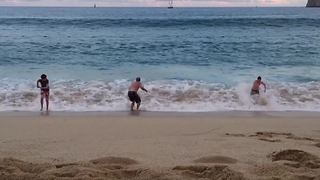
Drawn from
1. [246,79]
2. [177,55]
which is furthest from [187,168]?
[177,55]

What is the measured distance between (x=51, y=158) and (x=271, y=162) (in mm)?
2964

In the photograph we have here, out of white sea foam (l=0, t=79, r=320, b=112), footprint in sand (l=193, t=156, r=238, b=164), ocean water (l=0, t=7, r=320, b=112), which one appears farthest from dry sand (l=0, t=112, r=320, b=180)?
ocean water (l=0, t=7, r=320, b=112)

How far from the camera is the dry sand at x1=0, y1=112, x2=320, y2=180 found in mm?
5477

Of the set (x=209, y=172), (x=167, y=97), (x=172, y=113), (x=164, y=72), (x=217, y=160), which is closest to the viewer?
(x=209, y=172)

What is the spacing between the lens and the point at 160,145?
7.75m

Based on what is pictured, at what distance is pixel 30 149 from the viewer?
7.35 m

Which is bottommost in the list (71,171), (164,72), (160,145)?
(164,72)

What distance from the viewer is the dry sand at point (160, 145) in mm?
5477

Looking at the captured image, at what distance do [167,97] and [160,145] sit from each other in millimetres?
6787

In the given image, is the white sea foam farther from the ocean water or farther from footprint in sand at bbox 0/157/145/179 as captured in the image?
footprint in sand at bbox 0/157/145/179

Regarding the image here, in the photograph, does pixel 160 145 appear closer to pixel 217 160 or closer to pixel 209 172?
pixel 217 160

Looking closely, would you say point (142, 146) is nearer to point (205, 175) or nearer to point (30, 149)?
point (30, 149)

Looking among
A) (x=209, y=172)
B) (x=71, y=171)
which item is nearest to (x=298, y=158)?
(x=209, y=172)

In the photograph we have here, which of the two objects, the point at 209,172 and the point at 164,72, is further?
the point at 164,72
